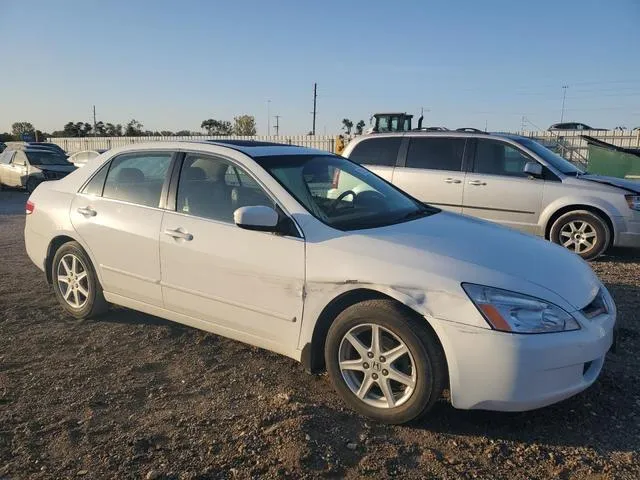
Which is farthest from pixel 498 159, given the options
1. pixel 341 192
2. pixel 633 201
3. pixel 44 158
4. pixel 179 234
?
pixel 44 158

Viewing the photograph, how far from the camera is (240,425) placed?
3.07 meters

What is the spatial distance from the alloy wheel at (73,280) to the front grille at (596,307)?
3.81m

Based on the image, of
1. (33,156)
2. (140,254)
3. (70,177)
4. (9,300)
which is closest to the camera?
(140,254)

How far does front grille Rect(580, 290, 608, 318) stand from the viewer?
9.81 ft

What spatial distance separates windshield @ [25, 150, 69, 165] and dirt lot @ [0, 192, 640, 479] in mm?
15247

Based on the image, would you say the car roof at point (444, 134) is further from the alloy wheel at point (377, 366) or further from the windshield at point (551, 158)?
the alloy wheel at point (377, 366)

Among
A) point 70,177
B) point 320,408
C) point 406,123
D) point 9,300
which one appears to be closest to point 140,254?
point 70,177

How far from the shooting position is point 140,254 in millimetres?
4059

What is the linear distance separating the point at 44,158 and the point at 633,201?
17.2 metres

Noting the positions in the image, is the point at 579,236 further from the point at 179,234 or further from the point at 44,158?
the point at 44,158

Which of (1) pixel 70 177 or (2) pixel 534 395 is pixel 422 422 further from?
(1) pixel 70 177

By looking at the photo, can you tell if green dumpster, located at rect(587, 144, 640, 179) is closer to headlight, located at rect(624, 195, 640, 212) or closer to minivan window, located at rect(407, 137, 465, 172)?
headlight, located at rect(624, 195, 640, 212)

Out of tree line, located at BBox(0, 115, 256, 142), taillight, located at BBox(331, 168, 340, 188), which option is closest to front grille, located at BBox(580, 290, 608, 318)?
taillight, located at BBox(331, 168, 340, 188)

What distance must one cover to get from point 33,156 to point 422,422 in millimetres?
18065
